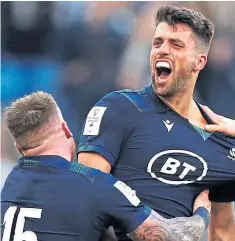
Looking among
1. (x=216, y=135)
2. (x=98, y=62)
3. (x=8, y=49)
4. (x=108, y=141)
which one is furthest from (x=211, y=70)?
(x=108, y=141)

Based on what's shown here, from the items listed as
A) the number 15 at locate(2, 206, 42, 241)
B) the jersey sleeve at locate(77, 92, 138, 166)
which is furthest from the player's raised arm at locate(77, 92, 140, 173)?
the number 15 at locate(2, 206, 42, 241)

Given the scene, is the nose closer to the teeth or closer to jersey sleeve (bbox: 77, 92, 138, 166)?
the teeth

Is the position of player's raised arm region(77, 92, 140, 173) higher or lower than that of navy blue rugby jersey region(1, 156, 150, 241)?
higher

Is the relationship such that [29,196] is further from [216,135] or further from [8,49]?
[8,49]

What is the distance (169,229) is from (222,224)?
90 cm

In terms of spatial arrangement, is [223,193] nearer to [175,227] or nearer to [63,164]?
[175,227]

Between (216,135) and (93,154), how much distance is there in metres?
0.66

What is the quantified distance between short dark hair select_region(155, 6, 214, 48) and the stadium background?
2.93m

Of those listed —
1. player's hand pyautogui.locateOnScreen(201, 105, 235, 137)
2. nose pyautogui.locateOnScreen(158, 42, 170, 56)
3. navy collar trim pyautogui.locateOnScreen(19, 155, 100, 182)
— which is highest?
nose pyautogui.locateOnScreen(158, 42, 170, 56)

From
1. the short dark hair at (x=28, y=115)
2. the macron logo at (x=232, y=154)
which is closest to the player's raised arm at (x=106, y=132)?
the short dark hair at (x=28, y=115)

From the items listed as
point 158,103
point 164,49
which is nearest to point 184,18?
point 164,49

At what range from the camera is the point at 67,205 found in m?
2.70

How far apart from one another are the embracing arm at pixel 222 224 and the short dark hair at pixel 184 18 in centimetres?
96

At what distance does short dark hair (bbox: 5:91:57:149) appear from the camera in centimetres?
279
